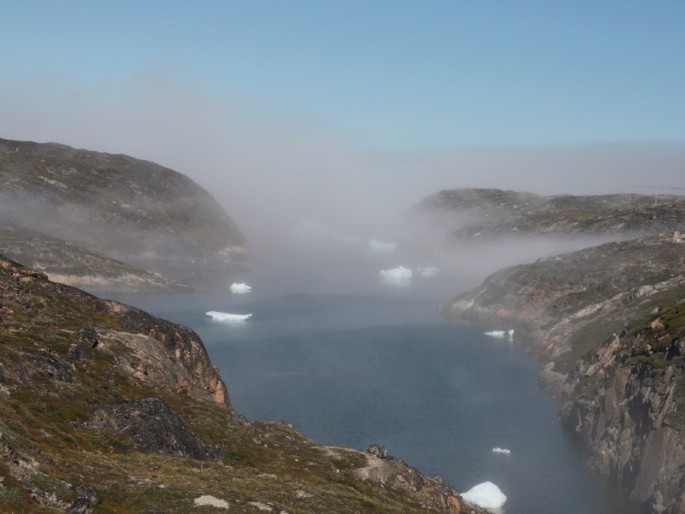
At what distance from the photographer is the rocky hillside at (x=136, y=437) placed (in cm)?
4259

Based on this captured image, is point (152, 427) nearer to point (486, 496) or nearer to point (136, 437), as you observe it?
point (136, 437)

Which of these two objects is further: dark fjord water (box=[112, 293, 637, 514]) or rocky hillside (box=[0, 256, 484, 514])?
dark fjord water (box=[112, 293, 637, 514])

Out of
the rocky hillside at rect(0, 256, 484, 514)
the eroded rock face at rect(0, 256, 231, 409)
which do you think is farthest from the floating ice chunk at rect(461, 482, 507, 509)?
the eroded rock face at rect(0, 256, 231, 409)

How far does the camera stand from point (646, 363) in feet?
444

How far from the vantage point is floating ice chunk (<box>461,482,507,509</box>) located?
106625 mm

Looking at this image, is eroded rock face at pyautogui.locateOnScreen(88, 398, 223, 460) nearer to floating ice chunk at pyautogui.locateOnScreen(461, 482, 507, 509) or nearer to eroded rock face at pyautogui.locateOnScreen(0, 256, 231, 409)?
eroded rock face at pyautogui.locateOnScreen(0, 256, 231, 409)

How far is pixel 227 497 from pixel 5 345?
2527 cm

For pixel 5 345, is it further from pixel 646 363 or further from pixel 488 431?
pixel 646 363

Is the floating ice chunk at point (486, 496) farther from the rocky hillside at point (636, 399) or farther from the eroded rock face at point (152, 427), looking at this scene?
the eroded rock face at point (152, 427)

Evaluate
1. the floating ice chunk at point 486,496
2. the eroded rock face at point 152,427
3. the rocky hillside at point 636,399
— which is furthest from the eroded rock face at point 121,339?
the rocky hillside at point 636,399

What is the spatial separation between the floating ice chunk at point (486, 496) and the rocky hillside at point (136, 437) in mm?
24644

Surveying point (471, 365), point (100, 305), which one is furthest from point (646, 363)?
point (100, 305)

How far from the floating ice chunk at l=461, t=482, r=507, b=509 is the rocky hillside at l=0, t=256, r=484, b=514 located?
80.9 ft

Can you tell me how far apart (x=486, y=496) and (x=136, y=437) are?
65.7 m
